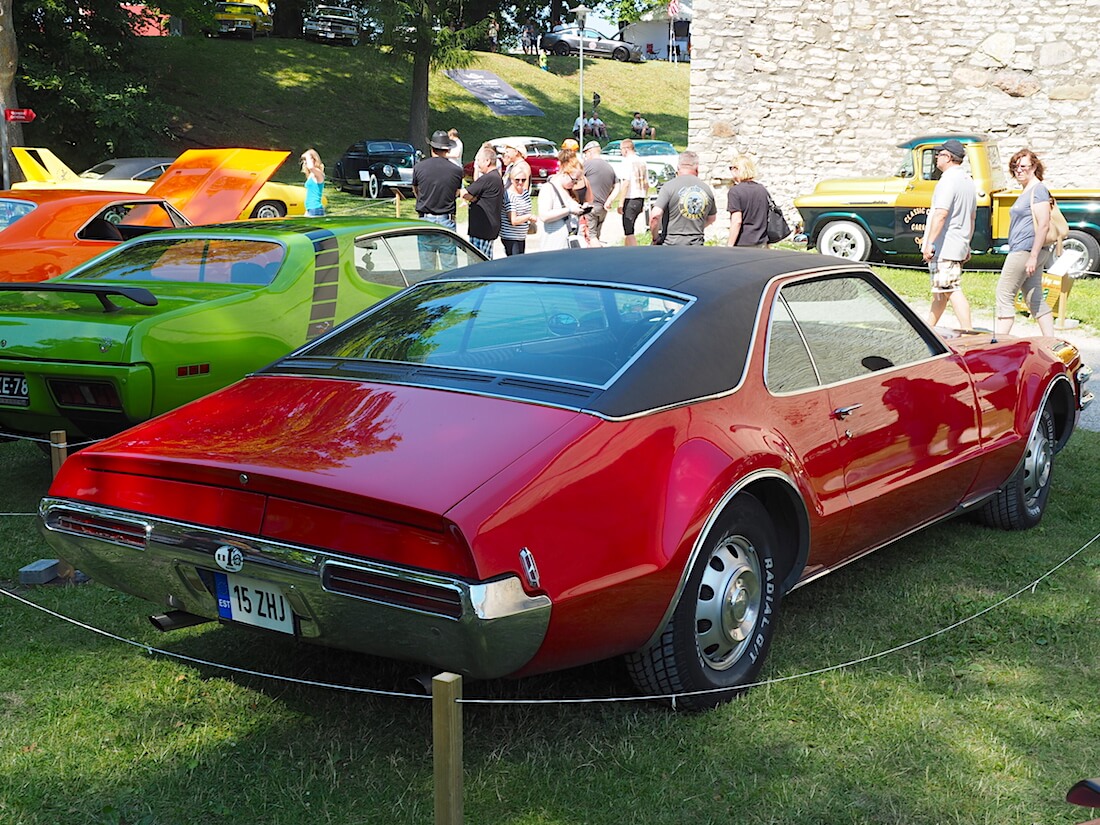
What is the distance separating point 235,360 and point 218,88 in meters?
35.7

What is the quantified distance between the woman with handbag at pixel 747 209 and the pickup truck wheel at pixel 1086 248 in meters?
5.65

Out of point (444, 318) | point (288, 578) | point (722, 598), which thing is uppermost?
point (444, 318)

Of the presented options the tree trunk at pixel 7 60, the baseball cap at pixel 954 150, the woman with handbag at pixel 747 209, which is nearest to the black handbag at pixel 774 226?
the woman with handbag at pixel 747 209

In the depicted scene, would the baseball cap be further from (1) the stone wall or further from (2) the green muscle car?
(1) the stone wall

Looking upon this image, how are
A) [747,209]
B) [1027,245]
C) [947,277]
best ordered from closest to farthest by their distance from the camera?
[1027,245] → [947,277] → [747,209]

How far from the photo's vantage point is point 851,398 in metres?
4.36

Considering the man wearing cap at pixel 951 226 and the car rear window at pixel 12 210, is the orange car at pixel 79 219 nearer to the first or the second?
the car rear window at pixel 12 210

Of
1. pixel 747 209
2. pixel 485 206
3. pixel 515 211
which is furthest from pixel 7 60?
pixel 747 209

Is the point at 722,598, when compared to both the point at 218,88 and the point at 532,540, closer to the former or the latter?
the point at 532,540

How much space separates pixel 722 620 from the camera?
146 inches

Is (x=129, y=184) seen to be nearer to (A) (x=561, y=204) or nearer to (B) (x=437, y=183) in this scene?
(B) (x=437, y=183)

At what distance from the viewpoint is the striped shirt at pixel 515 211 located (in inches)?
479

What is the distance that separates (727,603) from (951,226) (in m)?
7.76

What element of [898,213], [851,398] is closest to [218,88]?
[898,213]
